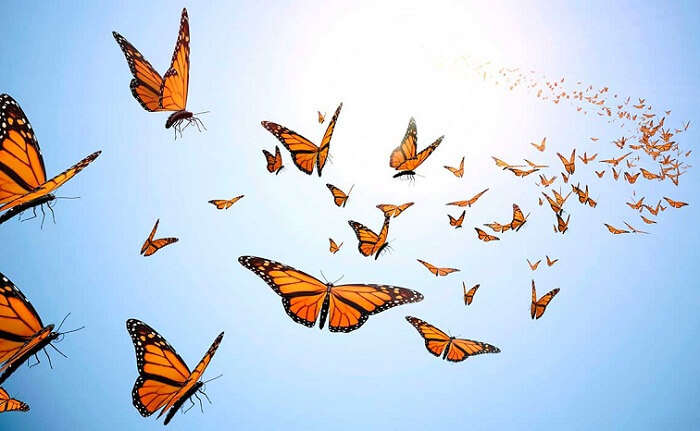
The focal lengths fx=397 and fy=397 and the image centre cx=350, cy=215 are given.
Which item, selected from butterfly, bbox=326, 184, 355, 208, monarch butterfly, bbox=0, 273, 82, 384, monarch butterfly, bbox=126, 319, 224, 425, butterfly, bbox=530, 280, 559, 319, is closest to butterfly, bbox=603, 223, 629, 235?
butterfly, bbox=530, 280, 559, 319

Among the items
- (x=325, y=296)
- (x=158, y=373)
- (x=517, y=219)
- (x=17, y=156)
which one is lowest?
(x=158, y=373)

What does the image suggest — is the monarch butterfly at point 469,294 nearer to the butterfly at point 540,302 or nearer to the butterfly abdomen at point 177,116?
the butterfly at point 540,302

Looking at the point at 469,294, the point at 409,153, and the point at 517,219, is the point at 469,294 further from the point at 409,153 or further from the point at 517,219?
the point at 409,153

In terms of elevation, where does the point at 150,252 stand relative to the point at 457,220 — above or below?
below

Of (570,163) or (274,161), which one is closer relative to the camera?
(274,161)

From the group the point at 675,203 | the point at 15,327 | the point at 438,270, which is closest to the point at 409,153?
the point at 438,270

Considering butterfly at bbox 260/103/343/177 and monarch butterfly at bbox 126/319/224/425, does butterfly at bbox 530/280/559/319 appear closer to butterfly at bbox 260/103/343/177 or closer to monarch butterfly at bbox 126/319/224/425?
butterfly at bbox 260/103/343/177

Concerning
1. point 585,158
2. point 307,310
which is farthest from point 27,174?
point 585,158
